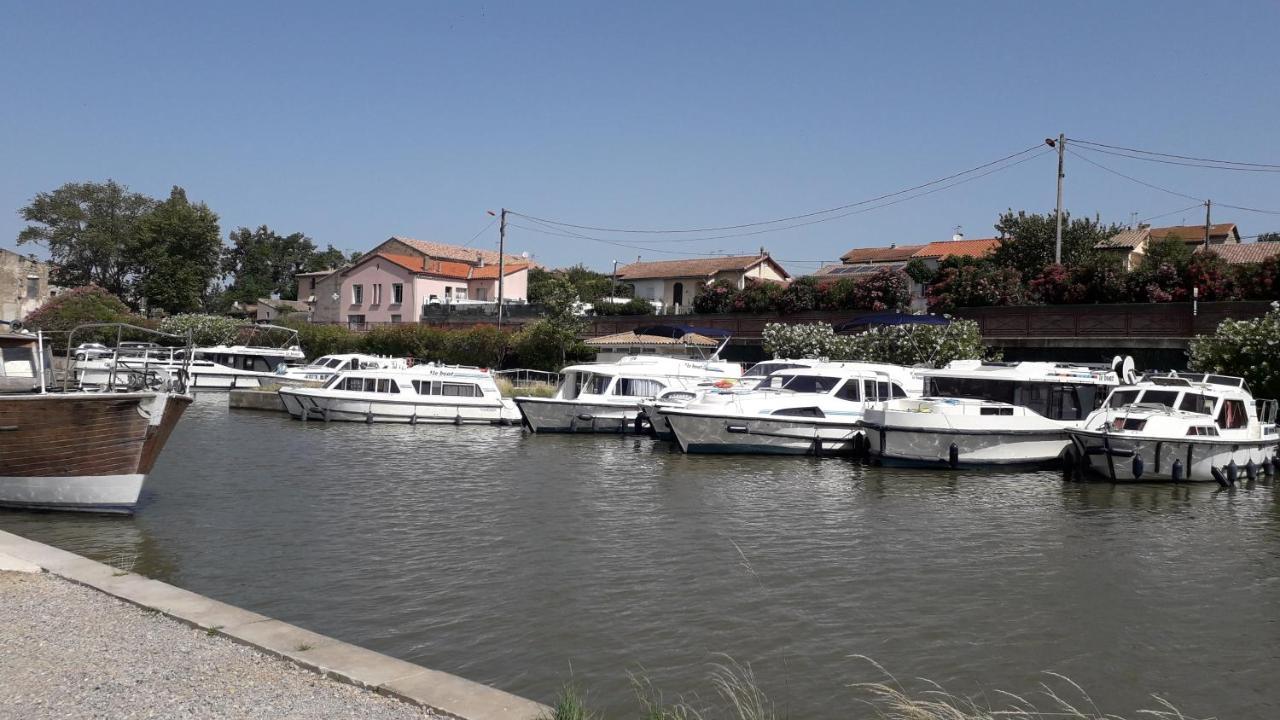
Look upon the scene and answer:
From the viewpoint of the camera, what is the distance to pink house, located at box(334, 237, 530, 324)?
74.5 metres

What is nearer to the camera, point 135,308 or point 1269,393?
point 1269,393

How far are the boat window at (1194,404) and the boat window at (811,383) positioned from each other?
28.1 feet

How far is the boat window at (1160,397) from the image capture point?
23703 mm

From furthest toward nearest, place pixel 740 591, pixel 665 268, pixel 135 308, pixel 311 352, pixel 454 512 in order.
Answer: pixel 135 308 < pixel 665 268 < pixel 311 352 < pixel 454 512 < pixel 740 591

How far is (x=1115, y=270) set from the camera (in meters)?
39.0

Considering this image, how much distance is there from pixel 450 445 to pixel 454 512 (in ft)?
38.7

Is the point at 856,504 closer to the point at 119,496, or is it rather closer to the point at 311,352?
the point at 119,496

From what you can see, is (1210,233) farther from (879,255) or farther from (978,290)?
(978,290)

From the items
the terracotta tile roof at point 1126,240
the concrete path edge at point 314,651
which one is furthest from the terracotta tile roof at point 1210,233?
the concrete path edge at point 314,651

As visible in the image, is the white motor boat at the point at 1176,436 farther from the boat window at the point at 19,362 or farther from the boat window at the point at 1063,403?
the boat window at the point at 19,362

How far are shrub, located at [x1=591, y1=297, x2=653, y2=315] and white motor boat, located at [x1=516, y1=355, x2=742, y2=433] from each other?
21266mm

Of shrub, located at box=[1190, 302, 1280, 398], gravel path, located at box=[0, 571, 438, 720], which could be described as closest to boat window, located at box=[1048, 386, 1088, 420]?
shrub, located at box=[1190, 302, 1280, 398]

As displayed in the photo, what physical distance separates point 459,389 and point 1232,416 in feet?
78.1

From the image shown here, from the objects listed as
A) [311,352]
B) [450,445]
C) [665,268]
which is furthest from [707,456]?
[665,268]
